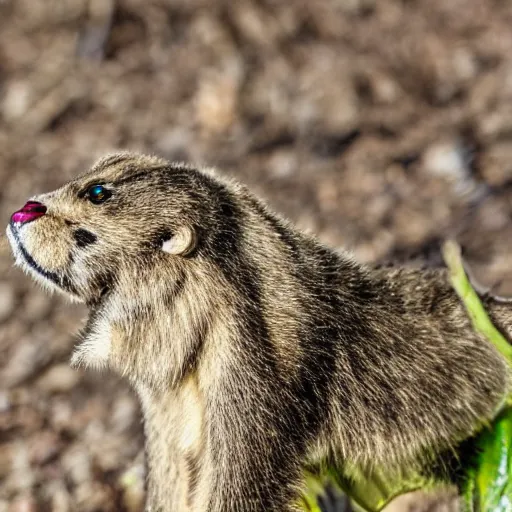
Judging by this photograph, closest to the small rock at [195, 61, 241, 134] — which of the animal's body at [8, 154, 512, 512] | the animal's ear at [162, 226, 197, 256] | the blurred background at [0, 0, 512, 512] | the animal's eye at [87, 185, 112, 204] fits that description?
the blurred background at [0, 0, 512, 512]

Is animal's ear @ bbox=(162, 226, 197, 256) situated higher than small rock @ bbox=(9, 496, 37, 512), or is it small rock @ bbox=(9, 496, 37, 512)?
small rock @ bbox=(9, 496, 37, 512)

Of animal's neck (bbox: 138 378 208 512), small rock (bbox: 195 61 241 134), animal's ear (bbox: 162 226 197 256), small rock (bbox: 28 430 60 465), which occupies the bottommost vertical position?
animal's neck (bbox: 138 378 208 512)

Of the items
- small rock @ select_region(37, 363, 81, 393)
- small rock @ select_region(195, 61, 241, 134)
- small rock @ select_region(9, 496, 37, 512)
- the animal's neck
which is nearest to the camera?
the animal's neck

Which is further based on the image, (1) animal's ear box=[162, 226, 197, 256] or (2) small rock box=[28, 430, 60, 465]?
(2) small rock box=[28, 430, 60, 465]

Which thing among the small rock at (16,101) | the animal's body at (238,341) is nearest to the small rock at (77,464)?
the animal's body at (238,341)

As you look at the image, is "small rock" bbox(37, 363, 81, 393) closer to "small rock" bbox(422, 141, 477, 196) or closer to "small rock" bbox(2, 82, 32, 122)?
"small rock" bbox(2, 82, 32, 122)

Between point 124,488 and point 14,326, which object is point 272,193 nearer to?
point 14,326

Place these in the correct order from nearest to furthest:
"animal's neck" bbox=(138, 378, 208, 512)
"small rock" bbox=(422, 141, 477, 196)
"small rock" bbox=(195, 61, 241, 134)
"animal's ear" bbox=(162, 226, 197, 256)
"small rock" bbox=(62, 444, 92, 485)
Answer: "animal's ear" bbox=(162, 226, 197, 256) → "animal's neck" bbox=(138, 378, 208, 512) → "small rock" bbox=(62, 444, 92, 485) → "small rock" bbox=(422, 141, 477, 196) → "small rock" bbox=(195, 61, 241, 134)
